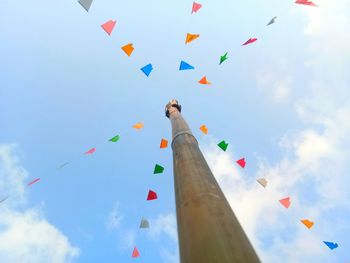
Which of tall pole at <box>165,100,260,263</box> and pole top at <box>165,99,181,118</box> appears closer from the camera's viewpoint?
tall pole at <box>165,100,260,263</box>

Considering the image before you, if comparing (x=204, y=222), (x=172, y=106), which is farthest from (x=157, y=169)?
(x=204, y=222)

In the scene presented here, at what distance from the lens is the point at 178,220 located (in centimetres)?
464

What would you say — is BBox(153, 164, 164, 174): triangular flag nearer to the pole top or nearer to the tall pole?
the pole top

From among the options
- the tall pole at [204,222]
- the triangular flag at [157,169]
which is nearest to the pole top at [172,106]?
the triangular flag at [157,169]

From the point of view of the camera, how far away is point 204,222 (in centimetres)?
386

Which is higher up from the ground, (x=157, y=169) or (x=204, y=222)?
(x=157, y=169)

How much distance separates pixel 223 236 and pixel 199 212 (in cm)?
70

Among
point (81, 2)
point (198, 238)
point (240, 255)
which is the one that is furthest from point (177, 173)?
point (81, 2)

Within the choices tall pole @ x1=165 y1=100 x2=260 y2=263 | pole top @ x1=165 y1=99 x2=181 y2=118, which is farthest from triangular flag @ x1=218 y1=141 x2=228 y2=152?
tall pole @ x1=165 y1=100 x2=260 y2=263

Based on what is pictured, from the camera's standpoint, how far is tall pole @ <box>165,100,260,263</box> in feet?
10.7

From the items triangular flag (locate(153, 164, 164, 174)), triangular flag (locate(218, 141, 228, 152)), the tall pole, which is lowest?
the tall pole

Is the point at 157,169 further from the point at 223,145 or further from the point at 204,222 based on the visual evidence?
the point at 204,222

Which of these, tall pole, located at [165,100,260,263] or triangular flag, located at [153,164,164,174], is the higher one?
triangular flag, located at [153,164,164,174]

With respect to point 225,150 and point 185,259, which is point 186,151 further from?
point 225,150
